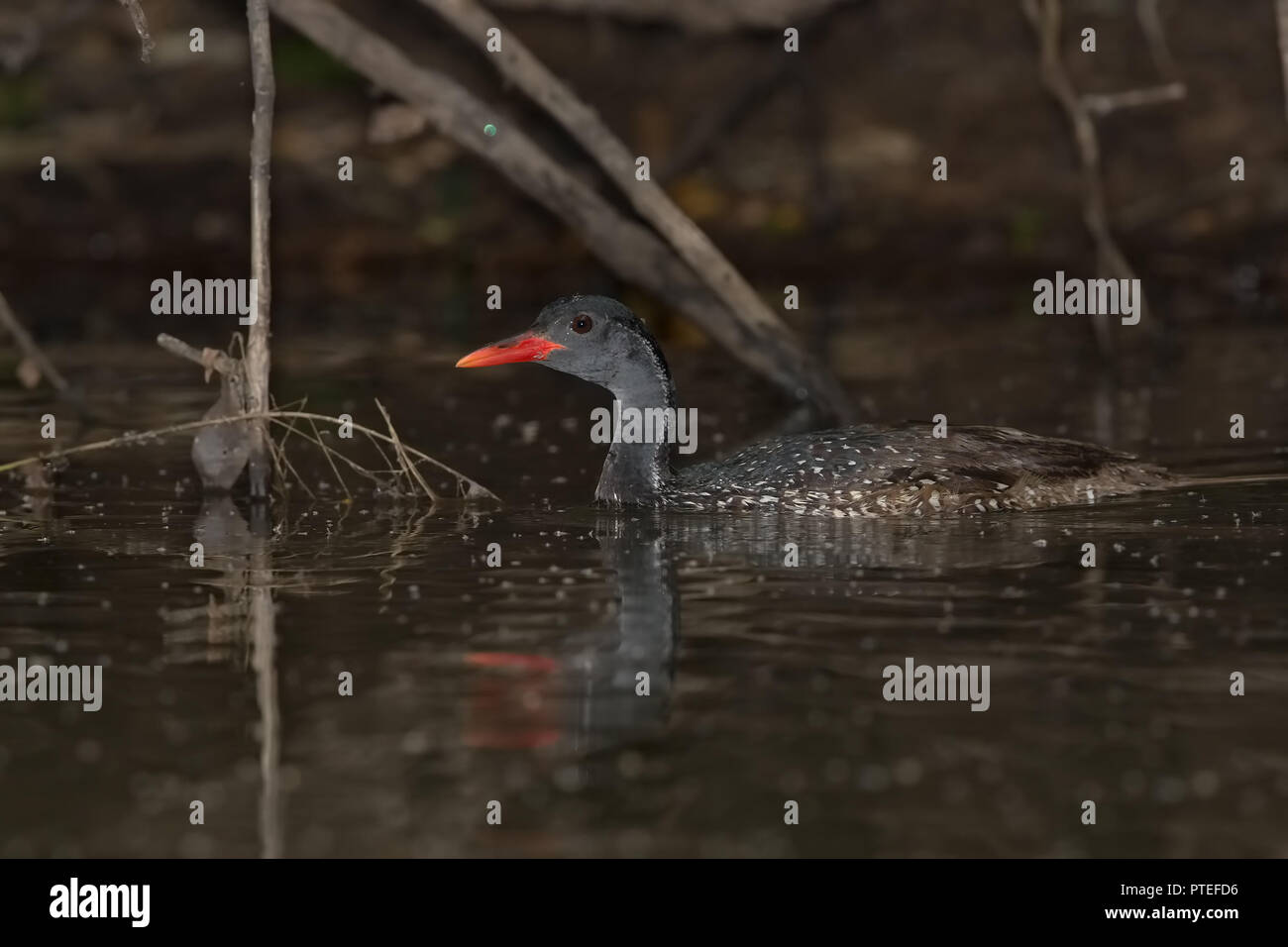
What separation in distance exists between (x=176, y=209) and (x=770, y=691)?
1896cm

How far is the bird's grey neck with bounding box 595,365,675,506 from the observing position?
44.7 ft

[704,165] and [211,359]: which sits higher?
[704,165]

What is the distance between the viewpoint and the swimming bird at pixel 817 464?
13.2 m

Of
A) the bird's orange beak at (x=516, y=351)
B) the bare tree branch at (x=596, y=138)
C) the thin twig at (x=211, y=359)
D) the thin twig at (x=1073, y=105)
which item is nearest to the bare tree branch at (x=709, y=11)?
the thin twig at (x=1073, y=105)

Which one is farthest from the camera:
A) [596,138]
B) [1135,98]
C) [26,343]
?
[1135,98]

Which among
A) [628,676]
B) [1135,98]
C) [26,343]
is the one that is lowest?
[628,676]

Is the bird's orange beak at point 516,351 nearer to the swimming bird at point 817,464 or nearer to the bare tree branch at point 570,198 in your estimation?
the swimming bird at point 817,464

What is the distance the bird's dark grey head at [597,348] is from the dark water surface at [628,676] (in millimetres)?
776

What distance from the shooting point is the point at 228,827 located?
789 centimetres

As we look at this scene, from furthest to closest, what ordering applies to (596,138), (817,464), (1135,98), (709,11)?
1. (709,11)
2. (1135,98)
3. (596,138)
4. (817,464)

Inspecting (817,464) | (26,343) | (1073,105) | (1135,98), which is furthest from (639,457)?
(1073,105)

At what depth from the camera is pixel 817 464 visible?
13.2 metres

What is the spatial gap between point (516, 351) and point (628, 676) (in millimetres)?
4315

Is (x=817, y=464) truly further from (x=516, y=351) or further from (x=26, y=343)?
(x=26, y=343)
